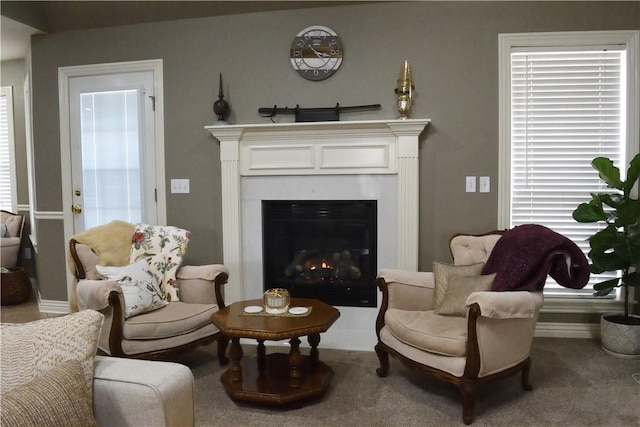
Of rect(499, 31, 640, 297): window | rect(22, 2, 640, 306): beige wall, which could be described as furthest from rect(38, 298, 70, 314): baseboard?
rect(499, 31, 640, 297): window

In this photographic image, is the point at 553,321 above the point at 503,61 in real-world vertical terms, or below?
below

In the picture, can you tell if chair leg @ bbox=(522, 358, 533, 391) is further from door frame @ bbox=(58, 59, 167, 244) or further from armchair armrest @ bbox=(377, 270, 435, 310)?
door frame @ bbox=(58, 59, 167, 244)

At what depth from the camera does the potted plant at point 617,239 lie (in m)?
2.75

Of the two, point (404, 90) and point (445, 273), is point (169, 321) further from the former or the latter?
point (404, 90)

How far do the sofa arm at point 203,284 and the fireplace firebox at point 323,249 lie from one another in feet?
2.49

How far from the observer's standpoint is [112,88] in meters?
3.74

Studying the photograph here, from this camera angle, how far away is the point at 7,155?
5086 mm

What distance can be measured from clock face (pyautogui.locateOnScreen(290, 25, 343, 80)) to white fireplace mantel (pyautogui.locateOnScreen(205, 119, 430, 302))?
456 mm

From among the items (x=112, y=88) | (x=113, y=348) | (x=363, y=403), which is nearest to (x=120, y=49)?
(x=112, y=88)

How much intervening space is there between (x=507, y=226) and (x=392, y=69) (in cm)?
149

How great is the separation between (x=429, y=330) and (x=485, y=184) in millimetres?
1480

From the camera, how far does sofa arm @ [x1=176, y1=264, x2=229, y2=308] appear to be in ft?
9.24

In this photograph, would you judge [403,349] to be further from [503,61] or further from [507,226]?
[503,61]

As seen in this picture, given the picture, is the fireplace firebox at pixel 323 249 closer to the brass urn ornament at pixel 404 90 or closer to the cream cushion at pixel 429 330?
the brass urn ornament at pixel 404 90
